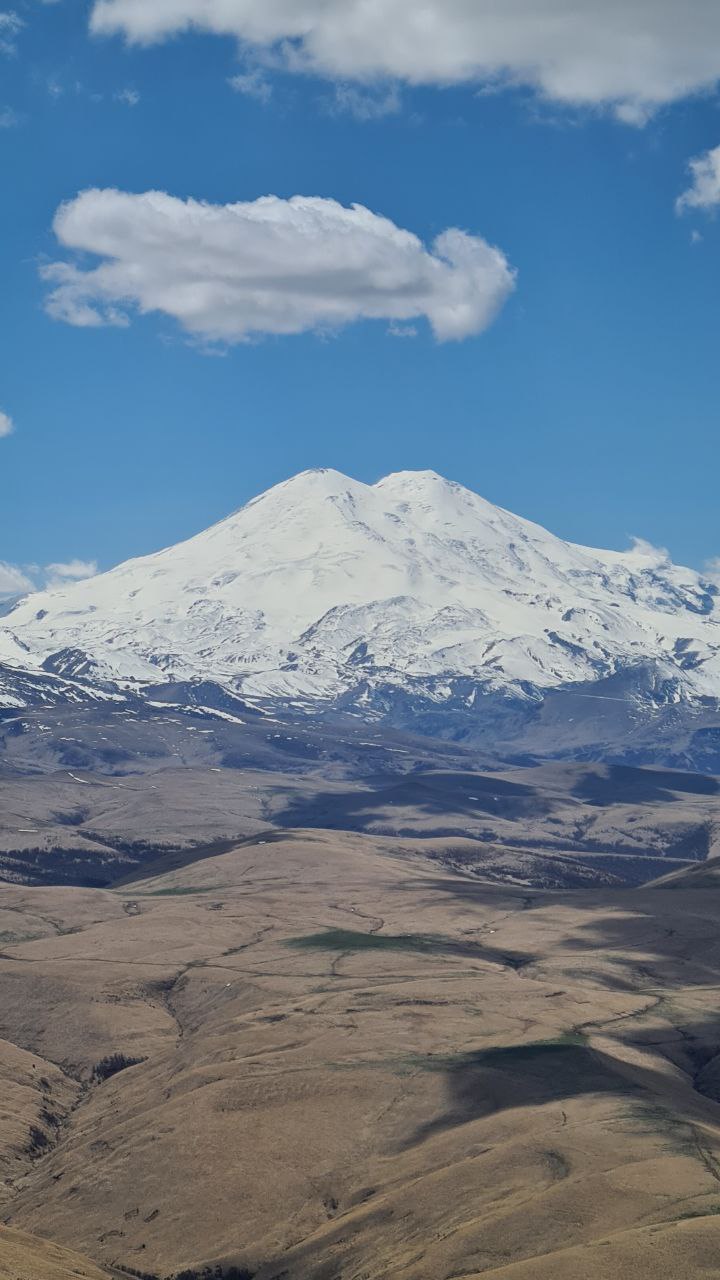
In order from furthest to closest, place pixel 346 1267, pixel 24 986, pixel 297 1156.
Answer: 1. pixel 24 986
2. pixel 297 1156
3. pixel 346 1267

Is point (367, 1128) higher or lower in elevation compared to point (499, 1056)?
lower

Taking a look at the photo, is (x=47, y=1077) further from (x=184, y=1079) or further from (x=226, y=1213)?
(x=226, y=1213)

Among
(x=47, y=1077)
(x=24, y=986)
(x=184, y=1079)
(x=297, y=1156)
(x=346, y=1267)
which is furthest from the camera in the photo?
(x=24, y=986)

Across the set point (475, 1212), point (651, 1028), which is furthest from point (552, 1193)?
A: point (651, 1028)

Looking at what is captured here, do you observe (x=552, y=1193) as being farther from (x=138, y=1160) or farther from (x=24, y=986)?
(x=24, y=986)

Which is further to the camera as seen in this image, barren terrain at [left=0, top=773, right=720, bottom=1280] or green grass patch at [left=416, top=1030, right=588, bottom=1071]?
green grass patch at [left=416, top=1030, right=588, bottom=1071]

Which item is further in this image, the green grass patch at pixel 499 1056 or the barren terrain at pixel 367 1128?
the green grass patch at pixel 499 1056

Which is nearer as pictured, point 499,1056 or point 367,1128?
point 367,1128

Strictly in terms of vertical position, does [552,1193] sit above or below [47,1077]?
above

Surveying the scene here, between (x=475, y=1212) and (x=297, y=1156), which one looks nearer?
(x=475, y=1212)
